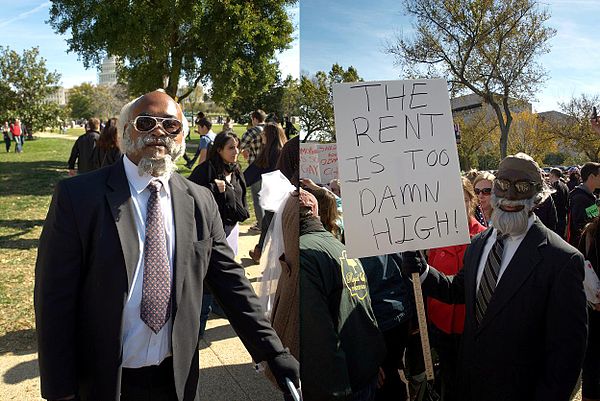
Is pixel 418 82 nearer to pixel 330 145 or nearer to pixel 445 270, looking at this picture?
pixel 330 145

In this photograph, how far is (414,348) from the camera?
6.41ft

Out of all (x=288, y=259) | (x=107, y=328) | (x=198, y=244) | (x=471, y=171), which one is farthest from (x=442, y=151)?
(x=107, y=328)

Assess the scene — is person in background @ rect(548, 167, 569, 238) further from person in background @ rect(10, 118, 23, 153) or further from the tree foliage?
the tree foliage

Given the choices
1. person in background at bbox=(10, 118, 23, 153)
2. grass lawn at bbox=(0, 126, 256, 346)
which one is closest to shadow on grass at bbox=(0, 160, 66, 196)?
grass lawn at bbox=(0, 126, 256, 346)

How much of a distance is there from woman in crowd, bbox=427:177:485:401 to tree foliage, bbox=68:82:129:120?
60902 mm

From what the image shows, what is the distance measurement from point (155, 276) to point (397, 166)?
100 cm

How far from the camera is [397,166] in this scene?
1696mm

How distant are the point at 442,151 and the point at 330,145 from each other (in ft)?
1.23

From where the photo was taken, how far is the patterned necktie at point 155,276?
1954mm

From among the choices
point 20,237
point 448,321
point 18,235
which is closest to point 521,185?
point 448,321

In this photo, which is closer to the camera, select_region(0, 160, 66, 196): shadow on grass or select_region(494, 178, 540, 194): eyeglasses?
select_region(494, 178, 540, 194): eyeglasses

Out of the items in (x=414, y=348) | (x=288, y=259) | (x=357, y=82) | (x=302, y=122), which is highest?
(x=357, y=82)

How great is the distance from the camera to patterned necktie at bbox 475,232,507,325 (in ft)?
6.19

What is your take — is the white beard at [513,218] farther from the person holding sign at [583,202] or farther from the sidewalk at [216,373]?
the sidewalk at [216,373]
